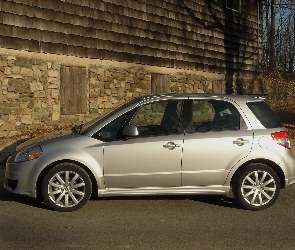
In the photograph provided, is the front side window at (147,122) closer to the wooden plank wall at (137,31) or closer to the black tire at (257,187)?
the black tire at (257,187)

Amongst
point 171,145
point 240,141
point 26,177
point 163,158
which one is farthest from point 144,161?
point 26,177

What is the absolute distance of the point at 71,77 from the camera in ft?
51.1

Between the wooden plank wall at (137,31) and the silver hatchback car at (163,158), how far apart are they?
7.43 metres

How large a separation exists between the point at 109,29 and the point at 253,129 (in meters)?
10.1

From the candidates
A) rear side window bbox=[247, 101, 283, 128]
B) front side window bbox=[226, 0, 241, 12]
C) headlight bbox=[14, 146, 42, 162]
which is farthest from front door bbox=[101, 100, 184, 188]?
front side window bbox=[226, 0, 241, 12]

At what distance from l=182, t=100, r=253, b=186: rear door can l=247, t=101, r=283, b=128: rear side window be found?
247 mm

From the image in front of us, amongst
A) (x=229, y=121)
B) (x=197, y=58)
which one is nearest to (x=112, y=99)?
(x=197, y=58)

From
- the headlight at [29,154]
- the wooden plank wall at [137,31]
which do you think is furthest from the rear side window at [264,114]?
the wooden plank wall at [137,31]

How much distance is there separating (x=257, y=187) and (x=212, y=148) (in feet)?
2.69

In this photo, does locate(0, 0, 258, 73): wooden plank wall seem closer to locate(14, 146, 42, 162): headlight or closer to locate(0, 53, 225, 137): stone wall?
locate(0, 53, 225, 137): stone wall

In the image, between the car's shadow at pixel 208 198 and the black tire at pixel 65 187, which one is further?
the car's shadow at pixel 208 198

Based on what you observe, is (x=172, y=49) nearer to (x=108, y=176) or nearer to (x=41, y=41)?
(x=41, y=41)

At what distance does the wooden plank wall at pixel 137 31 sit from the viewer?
14438 millimetres

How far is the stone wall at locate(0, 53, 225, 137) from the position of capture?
1396cm
